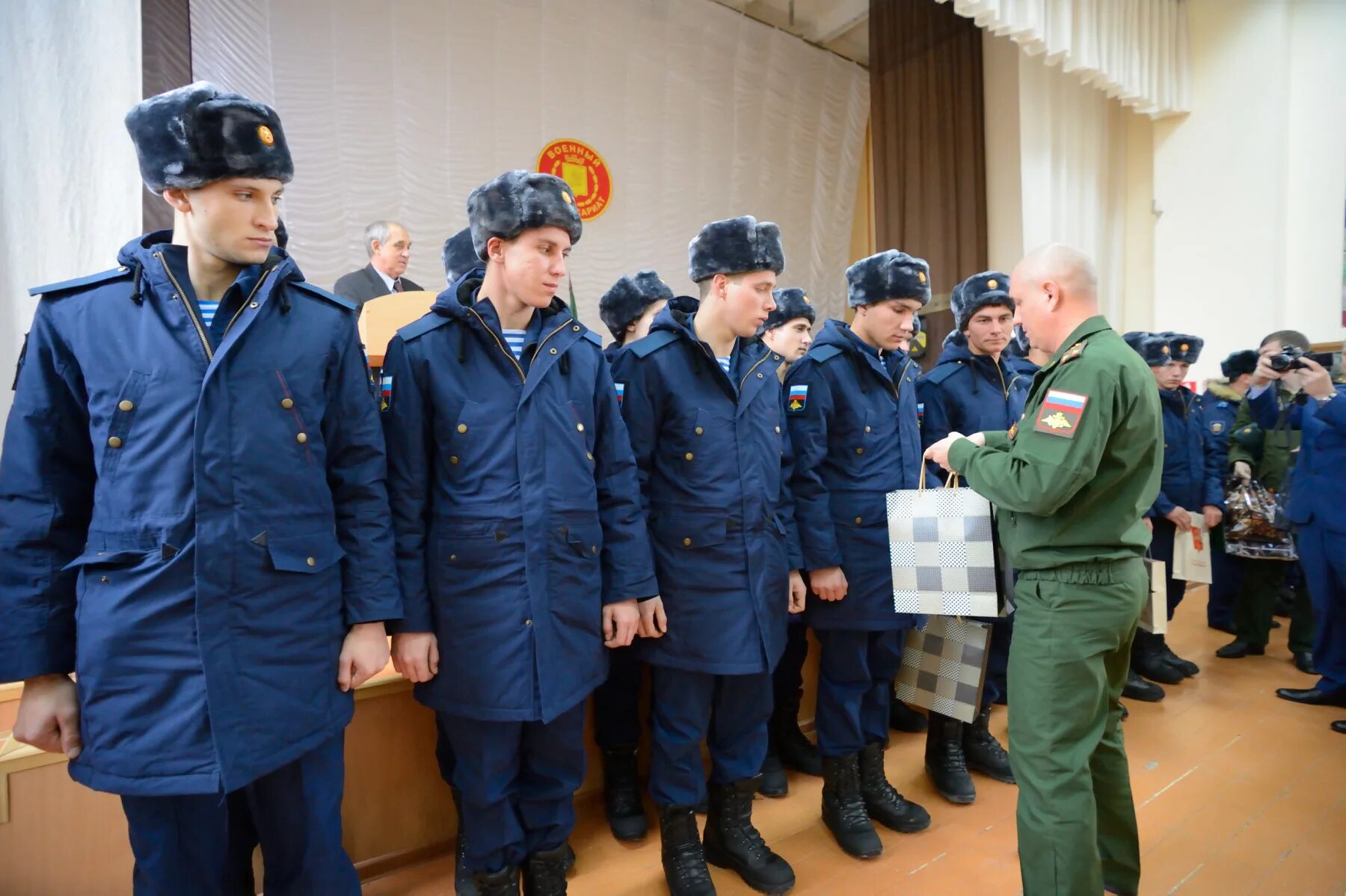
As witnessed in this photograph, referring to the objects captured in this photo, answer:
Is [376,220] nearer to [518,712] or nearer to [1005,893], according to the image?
[518,712]

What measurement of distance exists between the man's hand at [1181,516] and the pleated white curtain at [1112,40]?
9.20 ft

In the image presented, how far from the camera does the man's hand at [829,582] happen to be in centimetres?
206

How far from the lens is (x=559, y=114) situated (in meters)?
5.30

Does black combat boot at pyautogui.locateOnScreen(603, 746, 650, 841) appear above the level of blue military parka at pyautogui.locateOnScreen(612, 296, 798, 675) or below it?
below

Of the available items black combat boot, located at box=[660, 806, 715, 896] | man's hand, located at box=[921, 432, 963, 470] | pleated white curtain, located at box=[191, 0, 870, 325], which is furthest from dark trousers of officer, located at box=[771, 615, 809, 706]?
pleated white curtain, located at box=[191, 0, 870, 325]

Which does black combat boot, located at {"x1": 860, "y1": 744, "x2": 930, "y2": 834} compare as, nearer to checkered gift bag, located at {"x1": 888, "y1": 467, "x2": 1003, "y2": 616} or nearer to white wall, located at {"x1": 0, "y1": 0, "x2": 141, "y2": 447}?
checkered gift bag, located at {"x1": 888, "y1": 467, "x2": 1003, "y2": 616}

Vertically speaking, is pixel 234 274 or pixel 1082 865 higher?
pixel 234 274

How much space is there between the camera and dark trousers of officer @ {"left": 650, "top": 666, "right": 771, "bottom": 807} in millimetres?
1834

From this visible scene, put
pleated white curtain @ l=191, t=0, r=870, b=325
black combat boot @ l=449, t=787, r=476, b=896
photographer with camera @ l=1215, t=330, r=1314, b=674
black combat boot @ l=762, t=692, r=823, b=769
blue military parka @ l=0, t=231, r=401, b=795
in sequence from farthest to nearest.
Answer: pleated white curtain @ l=191, t=0, r=870, b=325 < photographer with camera @ l=1215, t=330, r=1314, b=674 < black combat boot @ l=762, t=692, r=823, b=769 < black combat boot @ l=449, t=787, r=476, b=896 < blue military parka @ l=0, t=231, r=401, b=795

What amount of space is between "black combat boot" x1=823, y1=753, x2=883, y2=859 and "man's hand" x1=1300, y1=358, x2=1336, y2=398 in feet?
8.52

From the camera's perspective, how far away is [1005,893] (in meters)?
1.87

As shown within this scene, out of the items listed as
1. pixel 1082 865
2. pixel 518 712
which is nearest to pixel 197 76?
pixel 518 712

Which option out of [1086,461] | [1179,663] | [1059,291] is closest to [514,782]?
[1086,461]

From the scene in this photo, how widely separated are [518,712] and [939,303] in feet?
17.9
